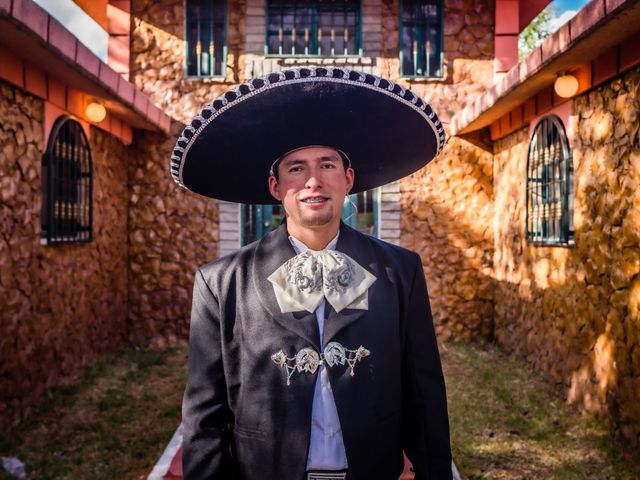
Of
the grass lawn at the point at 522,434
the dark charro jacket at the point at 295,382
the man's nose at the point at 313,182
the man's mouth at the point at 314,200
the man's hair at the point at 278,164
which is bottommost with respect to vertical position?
the grass lawn at the point at 522,434

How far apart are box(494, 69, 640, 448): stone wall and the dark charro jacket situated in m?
3.18

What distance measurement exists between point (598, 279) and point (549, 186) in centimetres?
166

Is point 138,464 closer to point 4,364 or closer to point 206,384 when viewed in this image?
point 4,364

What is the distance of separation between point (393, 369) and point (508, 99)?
17.4 feet

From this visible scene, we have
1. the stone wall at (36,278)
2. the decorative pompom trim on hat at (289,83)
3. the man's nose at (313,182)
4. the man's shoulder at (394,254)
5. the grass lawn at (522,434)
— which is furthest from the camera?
the stone wall at (36,278)

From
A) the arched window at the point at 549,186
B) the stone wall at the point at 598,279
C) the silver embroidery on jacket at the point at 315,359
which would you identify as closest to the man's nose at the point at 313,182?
the silver embroidery on jacket at the point at 315,359

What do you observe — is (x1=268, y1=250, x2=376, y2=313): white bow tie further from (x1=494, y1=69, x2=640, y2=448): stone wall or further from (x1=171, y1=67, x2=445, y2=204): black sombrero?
(x1=494, y1=69, x2=640, y2=448): stone wall

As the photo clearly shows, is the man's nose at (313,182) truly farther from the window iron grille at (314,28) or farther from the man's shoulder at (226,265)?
the window iron grille at (314,28)

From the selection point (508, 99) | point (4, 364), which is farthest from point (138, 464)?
point (508, 99)

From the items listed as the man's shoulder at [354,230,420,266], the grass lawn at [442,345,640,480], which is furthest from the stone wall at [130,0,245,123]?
the man's shoulder at [354,230,420,266]

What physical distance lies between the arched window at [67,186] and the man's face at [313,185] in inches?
181

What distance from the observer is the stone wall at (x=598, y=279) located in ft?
13.9

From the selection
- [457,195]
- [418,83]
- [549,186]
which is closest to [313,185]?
[549,186]

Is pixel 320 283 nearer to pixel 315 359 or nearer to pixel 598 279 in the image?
pixel 315 359
